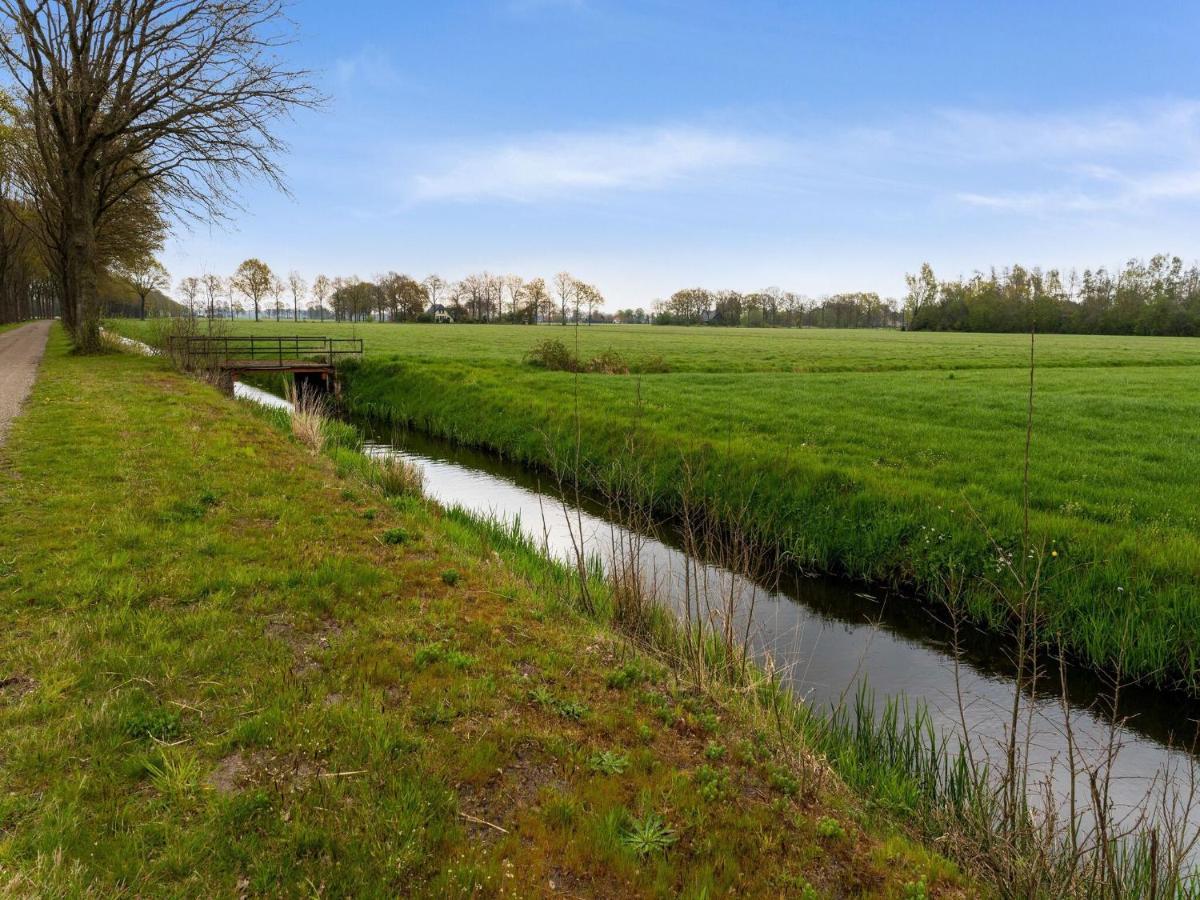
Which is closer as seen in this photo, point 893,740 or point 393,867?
point 393,867

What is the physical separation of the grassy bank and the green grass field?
2097 millimetres

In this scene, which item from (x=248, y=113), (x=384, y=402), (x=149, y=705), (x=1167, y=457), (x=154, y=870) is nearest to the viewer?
(x=154, y=870)

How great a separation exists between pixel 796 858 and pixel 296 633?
3961 millimetres

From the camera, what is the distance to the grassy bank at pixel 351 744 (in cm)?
315

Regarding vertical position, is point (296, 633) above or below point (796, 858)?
above

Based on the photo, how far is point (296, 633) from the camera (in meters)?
5.25

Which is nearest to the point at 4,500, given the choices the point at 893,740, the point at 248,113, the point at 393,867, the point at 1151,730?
the point at 393,867

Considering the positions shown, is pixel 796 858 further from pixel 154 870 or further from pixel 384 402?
pixel 384 402

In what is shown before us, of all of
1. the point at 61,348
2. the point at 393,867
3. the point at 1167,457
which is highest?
the point at 61,348

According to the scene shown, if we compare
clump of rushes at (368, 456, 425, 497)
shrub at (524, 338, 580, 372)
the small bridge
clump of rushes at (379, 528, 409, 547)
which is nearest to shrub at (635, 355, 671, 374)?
shrub at (524, 338, 580, 372)

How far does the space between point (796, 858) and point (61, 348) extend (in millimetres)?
37542

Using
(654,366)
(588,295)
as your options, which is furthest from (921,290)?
(654,366)

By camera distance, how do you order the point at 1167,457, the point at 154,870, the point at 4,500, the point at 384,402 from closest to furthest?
1. the point at 154,870
2. the point at 4,500
3. the point at 1167,457
4. the point at 384,402

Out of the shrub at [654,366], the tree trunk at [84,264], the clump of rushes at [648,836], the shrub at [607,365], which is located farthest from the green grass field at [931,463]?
the tree trunk at [84,264]
